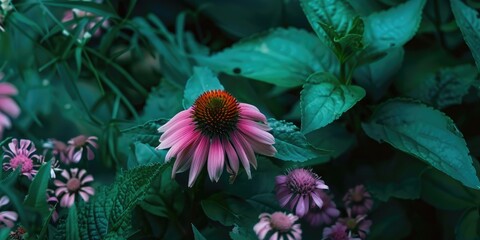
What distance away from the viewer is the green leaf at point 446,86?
832 millimetres

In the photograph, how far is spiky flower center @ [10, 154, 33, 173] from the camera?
668 mm

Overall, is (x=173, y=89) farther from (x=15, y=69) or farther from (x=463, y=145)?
(x=463, y=145)

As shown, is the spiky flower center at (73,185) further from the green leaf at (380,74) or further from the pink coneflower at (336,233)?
the green leaf at (380,74)

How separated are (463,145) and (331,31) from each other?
7.1 inches

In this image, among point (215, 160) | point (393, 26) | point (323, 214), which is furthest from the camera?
point (393, 26)

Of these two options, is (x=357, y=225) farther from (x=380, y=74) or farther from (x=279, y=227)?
(x=380, y=74)

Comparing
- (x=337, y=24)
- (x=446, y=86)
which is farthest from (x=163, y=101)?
(x=446, y=86)

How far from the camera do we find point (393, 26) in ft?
2.70

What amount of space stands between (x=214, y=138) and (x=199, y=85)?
0.13m

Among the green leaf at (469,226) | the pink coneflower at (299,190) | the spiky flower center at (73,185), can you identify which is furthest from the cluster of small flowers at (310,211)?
the spiky flower center at (73,185)

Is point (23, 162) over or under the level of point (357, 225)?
over

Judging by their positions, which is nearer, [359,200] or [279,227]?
[279,227]

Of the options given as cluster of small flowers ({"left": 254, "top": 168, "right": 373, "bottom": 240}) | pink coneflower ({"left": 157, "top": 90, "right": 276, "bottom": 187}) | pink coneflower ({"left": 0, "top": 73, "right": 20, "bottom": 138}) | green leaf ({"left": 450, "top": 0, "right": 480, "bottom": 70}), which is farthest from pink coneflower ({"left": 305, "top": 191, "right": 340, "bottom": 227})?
pink coneflower ({"left": 0, "top": 73, "right": 20, "bottom": 138})

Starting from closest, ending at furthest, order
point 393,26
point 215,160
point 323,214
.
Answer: point 215,160, point 323,214, point 393,26
